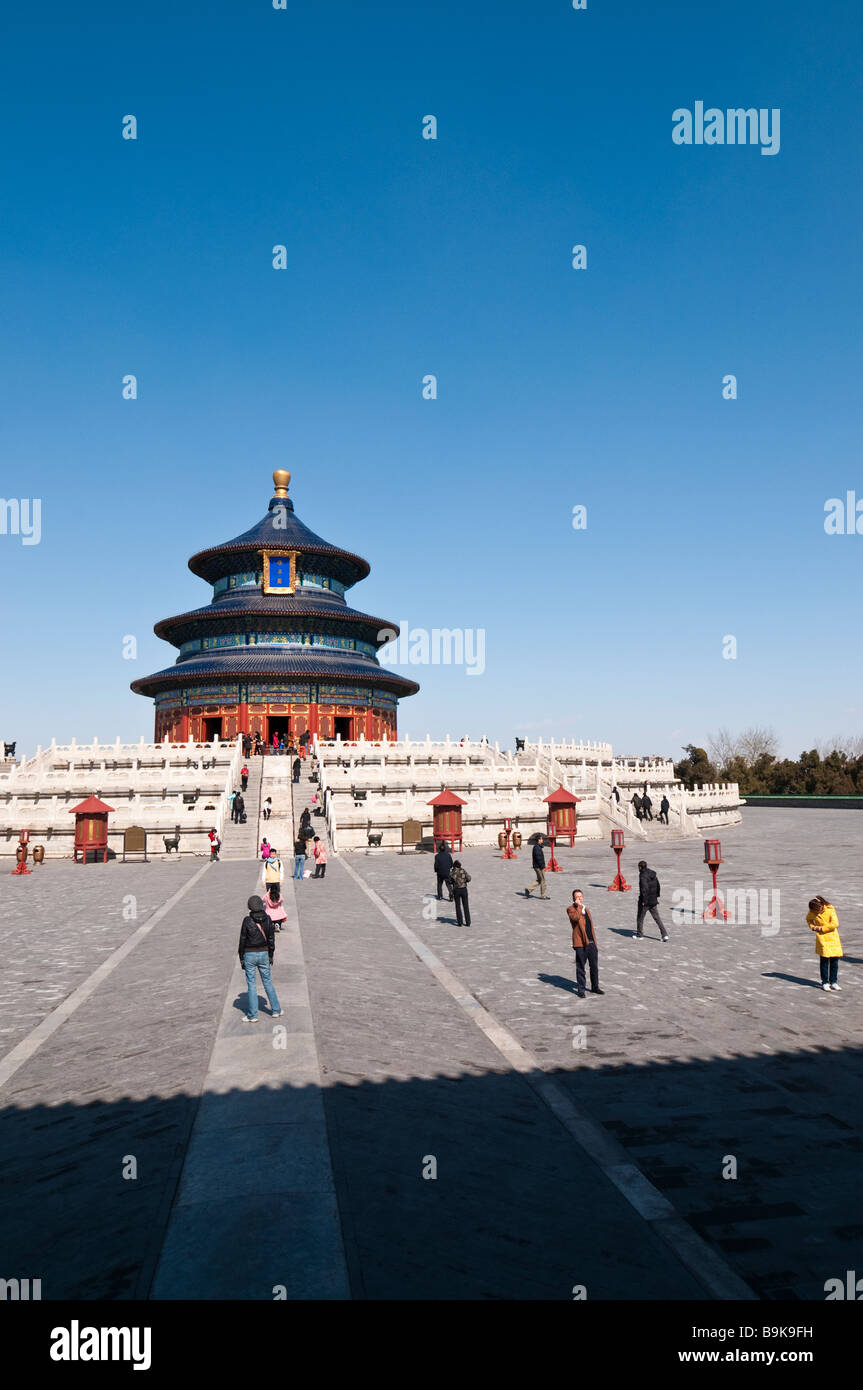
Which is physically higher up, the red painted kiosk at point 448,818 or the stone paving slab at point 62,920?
the red painted kiosk at point 448,818

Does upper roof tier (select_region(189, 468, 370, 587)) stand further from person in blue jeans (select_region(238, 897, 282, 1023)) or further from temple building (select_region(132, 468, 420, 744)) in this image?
person in blue jeans (select_region(238, 897, 282, 1023))

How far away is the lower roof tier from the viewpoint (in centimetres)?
5722

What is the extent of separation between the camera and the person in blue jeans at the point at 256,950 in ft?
33.5

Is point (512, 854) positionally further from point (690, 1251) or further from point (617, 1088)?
point (690, 1251)

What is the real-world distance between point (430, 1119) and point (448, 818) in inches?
940

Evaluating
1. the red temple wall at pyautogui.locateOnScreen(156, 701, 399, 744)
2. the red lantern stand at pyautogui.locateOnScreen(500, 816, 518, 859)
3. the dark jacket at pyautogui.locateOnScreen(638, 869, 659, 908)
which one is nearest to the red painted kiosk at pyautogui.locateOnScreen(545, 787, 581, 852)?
the red lantern stand at pyautogui.locateOnScreen(500, 816, 518, 859)

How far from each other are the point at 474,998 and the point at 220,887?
1279cm

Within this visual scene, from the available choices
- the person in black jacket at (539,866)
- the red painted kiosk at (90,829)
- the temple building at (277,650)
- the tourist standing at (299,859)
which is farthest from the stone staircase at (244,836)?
the temple building at (277,650)

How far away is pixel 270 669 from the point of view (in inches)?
2239

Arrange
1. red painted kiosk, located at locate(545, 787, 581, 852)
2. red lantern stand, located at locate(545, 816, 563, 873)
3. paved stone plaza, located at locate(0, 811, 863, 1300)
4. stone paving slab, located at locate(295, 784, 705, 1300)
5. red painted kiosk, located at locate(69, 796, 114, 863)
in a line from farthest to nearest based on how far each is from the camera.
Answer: red painted kiosk, located at locate(545, 787, 581, 852)
red painted kiosk, located at locate(69, 796, 114, 863)
red lantern stand, located at locate(545, 816, 563, 873)
paved stone plaza, located at locate(0, 811, 863, 1300)
stone paving slab, located at locate(295, 784, 705, 1300)

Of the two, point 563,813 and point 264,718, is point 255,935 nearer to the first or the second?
point 563,813

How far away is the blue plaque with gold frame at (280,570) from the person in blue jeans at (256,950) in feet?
181

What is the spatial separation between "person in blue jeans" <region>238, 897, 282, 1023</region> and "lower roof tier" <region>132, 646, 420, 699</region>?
46.9m

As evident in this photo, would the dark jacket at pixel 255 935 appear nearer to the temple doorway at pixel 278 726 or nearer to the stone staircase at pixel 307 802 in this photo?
the stone staircase at pixel 307 802
